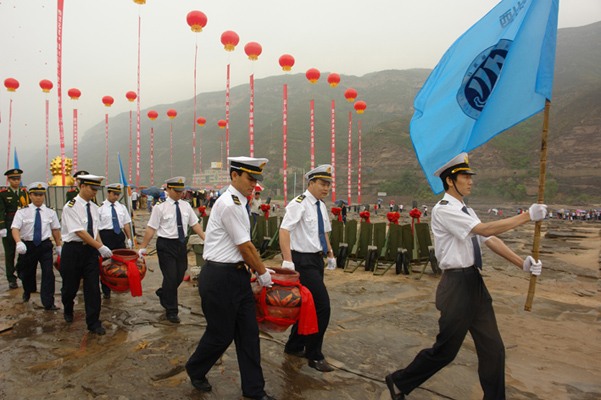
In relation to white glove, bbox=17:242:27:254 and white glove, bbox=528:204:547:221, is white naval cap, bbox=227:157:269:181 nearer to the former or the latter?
white glove, bbox=528:204:547:221

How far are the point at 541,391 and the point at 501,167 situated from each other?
5481cm

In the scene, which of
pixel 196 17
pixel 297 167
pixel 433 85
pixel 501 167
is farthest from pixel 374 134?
pixel 433 85

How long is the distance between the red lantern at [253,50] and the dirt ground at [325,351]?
1375 cm

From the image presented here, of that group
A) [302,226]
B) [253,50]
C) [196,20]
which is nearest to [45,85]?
[196,20]

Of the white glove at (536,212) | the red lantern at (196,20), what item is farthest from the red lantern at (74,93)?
the white glove at (536,212)

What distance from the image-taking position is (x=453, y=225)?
2.69 m

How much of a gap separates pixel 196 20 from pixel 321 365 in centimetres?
1811

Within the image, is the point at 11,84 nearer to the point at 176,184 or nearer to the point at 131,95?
the point at 131,95

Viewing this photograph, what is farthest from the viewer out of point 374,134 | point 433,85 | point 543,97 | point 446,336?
point 374,134

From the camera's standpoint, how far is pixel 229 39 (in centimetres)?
1722

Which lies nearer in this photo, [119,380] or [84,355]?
[119,380]

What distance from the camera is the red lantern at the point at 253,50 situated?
17.1 metres

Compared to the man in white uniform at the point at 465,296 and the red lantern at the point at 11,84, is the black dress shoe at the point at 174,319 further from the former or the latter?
the red lantern at the point at 11,84

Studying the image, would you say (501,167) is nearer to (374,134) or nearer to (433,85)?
(374,134)
